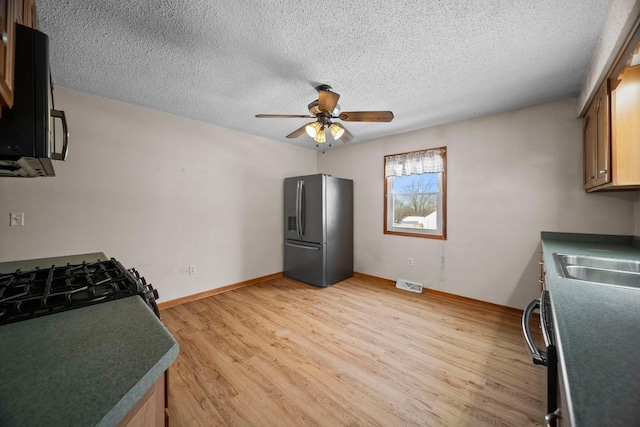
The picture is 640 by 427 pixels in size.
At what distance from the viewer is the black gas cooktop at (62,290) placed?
0.84 m

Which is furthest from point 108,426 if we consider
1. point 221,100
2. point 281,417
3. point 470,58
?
point 221,100

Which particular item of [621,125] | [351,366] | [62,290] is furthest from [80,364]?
[621,125]

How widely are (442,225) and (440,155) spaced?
0.95 m

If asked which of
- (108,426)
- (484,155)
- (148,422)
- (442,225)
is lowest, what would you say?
(148,422)

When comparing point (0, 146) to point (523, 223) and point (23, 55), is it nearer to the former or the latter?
point (23, 55)

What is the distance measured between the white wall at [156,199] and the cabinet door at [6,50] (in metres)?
2.28

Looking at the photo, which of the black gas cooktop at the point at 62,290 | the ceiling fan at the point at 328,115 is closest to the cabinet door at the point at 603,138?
the ceiling fan at the point at 328,115

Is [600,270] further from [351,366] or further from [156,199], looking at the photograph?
[156,199]

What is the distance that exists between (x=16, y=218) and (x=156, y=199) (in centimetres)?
108

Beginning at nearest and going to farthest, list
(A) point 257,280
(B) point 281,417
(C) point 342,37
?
(B) point 281,417 → (C) point 342,37 → (A) point 257,280

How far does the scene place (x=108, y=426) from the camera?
44cm

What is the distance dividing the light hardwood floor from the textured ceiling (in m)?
2.34

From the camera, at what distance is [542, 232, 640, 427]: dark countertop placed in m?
0.46

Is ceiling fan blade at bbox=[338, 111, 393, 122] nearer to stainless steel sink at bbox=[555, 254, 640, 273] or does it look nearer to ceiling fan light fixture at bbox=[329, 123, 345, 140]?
ceiling fan light fixture at bbox=[329, 123, 345, 140]
